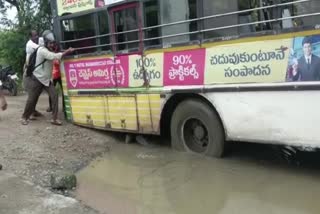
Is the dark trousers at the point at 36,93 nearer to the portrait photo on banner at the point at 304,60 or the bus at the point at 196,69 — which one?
the bus at the point at 196,69

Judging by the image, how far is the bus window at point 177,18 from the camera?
23.3ft

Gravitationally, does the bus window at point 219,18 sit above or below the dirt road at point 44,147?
above

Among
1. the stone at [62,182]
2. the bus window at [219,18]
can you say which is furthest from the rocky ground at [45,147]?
the bus window at [219,18]

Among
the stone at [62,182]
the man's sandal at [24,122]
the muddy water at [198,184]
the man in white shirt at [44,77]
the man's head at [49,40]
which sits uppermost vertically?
the man's head at [49,40]

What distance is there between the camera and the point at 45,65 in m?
9.47

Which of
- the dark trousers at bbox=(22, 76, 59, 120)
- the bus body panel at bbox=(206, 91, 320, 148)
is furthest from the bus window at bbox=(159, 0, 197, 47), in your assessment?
the dark trousers at bbox=(22, 76, 59, 120)

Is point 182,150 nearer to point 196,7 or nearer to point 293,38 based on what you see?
point 196,7

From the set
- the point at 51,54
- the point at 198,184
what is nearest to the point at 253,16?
the point at 198,184

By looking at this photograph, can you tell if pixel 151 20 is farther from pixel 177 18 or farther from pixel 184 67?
pixel 184 67

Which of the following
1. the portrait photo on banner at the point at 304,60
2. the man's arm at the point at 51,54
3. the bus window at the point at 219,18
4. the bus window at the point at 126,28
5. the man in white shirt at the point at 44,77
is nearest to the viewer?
the portrait photo on banner at the point at 304,60

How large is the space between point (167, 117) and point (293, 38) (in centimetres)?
264

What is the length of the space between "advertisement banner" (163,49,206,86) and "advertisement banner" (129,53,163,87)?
13 centimetres

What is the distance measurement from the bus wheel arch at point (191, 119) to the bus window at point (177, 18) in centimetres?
80

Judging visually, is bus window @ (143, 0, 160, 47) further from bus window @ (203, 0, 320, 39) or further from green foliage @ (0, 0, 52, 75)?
green foliage @ (0, 0, 52, 75)
